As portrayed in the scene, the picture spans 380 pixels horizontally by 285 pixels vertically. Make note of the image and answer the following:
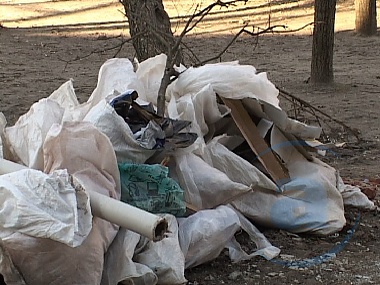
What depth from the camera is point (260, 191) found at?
149 inches

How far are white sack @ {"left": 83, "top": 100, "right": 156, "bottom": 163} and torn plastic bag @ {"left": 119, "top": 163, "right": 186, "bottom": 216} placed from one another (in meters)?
0.09

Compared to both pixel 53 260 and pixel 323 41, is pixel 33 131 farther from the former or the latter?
pixel 323 41

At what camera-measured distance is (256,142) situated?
156 inches

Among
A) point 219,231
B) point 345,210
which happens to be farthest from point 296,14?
point 219,231

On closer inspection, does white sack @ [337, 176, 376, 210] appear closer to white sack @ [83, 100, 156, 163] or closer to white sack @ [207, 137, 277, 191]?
white sack @ [207, 137, 277, 191]

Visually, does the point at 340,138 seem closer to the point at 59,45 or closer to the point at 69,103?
the point at 69,103

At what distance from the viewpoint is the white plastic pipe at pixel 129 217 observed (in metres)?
2.59

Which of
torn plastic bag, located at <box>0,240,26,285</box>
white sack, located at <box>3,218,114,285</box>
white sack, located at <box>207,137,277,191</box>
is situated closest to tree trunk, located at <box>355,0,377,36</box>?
white sack, located at <box>207,137,277,191</box>

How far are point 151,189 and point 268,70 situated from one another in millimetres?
6380

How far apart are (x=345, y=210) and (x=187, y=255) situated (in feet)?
3.86

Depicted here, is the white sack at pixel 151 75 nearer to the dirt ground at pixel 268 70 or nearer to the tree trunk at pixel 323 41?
the dirt ground at pixel 268 70

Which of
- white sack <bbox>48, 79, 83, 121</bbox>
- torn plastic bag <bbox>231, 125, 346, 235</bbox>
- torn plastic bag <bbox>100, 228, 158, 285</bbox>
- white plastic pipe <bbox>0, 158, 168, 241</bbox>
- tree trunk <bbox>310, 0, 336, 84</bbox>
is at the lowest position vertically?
tree trunk <bbox>310, 0, 336, 84</bbox>

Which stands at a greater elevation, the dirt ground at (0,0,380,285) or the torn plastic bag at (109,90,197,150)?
the torn plastic bag at (109,90,197,150)

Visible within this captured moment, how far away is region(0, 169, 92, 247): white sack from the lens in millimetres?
2609
